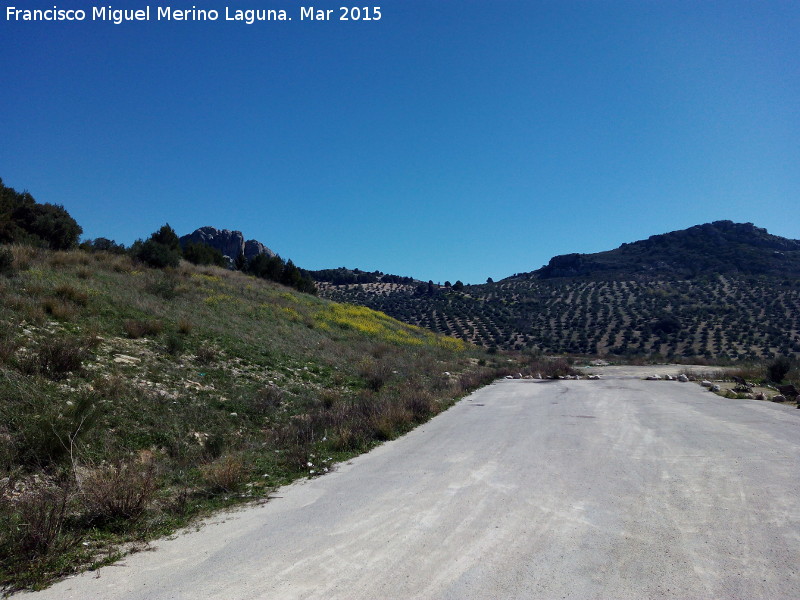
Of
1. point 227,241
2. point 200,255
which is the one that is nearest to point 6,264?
point 200,255

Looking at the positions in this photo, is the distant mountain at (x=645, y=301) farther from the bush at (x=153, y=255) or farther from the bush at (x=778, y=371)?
the bush at (x=153, y=255)

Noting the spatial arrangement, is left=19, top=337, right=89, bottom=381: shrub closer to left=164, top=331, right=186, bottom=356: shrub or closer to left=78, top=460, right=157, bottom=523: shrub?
left=164, top=331, right=186, bottom=356: shrub

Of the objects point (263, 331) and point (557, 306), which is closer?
point (263, 331)

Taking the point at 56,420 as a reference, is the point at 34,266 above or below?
above

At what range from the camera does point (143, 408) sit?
8531 mm

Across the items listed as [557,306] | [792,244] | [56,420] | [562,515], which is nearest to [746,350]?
[557,306]

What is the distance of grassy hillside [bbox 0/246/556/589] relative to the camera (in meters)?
5.03

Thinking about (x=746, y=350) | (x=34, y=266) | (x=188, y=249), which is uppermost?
(x=188, y=249)

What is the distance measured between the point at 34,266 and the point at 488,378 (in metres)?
19.1

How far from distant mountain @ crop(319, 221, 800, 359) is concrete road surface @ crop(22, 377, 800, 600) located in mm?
40149

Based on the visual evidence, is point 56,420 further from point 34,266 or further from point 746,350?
point 746,350

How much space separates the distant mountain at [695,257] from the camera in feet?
240

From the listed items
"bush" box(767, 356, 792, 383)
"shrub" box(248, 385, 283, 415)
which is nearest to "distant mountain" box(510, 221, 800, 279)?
"bush" box(767, 356, 792, 383)

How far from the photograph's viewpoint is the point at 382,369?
58.3 feet
